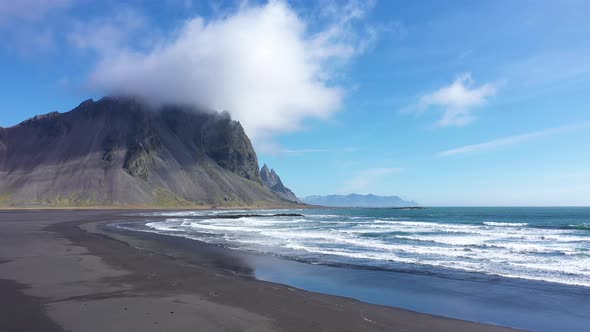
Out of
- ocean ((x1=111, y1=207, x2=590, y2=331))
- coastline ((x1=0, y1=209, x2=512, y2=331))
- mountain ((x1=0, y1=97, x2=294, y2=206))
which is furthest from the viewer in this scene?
mountain ((x1=0, y1=97, x2=294, y2=206))

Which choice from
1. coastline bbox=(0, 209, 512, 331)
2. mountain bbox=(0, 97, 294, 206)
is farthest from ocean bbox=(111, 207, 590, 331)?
mountain bbox=(0, 97, 294, 206)

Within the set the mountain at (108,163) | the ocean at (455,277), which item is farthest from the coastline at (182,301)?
the mountain at (108,163)

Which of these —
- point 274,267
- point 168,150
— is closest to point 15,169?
point 168,150

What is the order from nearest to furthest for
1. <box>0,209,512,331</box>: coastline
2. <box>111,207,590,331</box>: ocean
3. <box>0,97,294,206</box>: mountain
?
<box>0,209,512,331</box>: coastline
<box>111,207,590,331</box>: ocean
<box>0,97,294,206</box>: mountain

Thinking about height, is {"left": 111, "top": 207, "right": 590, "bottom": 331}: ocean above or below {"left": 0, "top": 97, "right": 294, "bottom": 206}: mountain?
below

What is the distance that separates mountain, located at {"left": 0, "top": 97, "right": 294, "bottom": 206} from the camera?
12225 centimetres

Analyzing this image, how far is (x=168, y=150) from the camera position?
167875 mm

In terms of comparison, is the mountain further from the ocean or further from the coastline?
the coastline

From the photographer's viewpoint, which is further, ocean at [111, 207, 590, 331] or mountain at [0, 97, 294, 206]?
mountain at [0, 97, 294, 206]

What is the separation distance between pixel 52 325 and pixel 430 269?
48.2 feet

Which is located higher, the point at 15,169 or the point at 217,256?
the point at 15,169

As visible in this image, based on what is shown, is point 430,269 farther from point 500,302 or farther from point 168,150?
point 168,150

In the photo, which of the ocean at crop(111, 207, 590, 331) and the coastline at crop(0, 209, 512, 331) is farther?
the ocean at crop(111, 207, 590, 331)

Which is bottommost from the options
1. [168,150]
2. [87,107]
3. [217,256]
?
[217,256]
